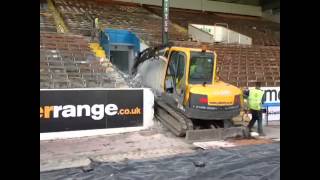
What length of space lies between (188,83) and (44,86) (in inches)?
170

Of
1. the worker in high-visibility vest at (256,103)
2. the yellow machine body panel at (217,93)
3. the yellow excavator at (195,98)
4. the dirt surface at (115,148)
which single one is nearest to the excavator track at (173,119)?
the yellow excavator at (195,98)

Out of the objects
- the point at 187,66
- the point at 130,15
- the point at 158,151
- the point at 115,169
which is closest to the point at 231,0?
the point at 130,15

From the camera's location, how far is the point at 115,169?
6746 mm

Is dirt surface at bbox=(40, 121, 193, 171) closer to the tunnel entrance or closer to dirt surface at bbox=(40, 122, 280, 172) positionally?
dirt surface at bbox=(40, 122, 280, 172)

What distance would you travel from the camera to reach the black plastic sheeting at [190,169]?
6.37m

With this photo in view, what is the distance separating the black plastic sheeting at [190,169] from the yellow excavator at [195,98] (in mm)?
3350

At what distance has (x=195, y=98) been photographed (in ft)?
36.6

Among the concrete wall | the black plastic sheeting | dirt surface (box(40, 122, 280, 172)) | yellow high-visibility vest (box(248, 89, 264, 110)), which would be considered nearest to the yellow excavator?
yellow high-visibility vest (box(248, 89, 264, 110))

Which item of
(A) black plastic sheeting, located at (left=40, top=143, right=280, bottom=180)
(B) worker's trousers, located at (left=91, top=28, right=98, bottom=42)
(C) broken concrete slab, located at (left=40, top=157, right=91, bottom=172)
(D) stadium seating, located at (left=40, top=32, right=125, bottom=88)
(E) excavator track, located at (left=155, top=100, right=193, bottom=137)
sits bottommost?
(C) broken concrete slab, located at (left=40, top=157, right=91, bottom=172)

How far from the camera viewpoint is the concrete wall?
30.6 meters

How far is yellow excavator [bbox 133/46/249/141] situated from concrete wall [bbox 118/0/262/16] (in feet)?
→ 59.2

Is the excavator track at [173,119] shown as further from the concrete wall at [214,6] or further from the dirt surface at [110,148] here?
the concrete wall at [214,6]
